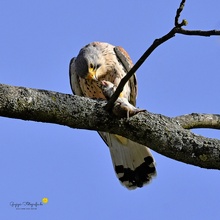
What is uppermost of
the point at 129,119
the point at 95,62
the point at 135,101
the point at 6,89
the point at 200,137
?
the point at 95,62

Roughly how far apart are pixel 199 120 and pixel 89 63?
2.07 meters

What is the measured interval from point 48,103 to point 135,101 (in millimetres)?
3168

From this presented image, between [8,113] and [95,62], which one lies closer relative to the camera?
[8,113]

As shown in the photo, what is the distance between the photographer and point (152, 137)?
3.06m

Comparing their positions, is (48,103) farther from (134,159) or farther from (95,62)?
(95,62)

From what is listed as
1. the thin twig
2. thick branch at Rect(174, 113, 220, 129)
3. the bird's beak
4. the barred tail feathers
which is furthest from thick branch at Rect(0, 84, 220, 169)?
the bird's beak

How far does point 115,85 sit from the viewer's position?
18.9 feet

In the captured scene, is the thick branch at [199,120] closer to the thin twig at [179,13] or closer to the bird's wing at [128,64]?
the thin twig at [179,13]

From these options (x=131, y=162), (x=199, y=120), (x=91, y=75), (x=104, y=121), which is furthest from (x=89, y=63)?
(x=104, y=121)

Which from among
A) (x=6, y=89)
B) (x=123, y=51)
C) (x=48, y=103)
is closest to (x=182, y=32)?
(x=48, y=103)

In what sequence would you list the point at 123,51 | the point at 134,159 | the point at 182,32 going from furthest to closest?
the point at 123,51, the point at 134,159, the point at 182,32

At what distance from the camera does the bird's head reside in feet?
19.5

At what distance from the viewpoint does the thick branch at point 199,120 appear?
4164 mm

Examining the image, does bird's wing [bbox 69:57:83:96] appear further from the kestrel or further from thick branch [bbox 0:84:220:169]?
thick branch [bbox 0:84:220:169]
